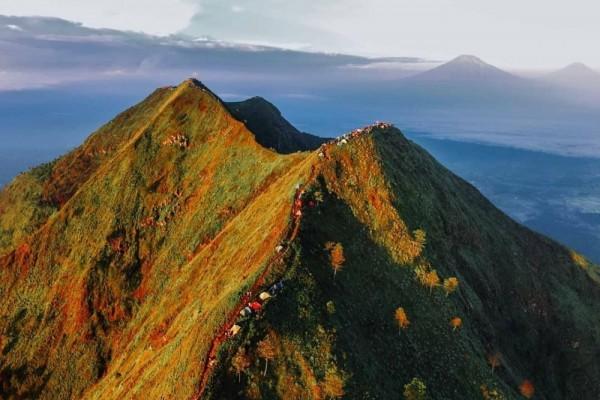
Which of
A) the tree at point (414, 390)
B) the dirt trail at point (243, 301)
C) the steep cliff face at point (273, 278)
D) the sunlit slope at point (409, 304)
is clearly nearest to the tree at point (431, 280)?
the steep cliff face at point (273, 278)

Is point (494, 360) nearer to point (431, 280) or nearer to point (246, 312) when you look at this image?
point (431, 280)

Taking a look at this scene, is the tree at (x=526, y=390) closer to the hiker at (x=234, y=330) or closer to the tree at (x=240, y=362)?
the tree at (x=240, y=362)

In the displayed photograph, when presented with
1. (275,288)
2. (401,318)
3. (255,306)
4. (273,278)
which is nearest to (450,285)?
(401,318)

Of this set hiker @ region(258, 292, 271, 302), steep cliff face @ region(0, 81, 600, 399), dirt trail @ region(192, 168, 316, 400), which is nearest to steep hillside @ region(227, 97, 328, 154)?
steep cliff face @ region(0, 81, 600, 399)

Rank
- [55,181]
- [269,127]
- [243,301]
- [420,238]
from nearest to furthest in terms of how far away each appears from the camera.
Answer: [243,301] < [420,238] < [55,181] < [269,127]

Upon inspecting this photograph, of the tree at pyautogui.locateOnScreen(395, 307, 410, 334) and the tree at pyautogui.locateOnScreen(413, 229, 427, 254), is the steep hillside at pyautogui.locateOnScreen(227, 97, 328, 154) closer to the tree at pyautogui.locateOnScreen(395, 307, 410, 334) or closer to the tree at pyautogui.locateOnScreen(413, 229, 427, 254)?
the tree at pyautogui.locateOnScreen(413, 229, 427, 254)

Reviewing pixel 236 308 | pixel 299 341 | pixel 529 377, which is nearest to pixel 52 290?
pixel 236 308

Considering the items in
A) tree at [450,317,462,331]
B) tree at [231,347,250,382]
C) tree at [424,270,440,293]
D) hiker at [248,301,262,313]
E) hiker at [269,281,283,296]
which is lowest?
tree at [450,317,462,331]
